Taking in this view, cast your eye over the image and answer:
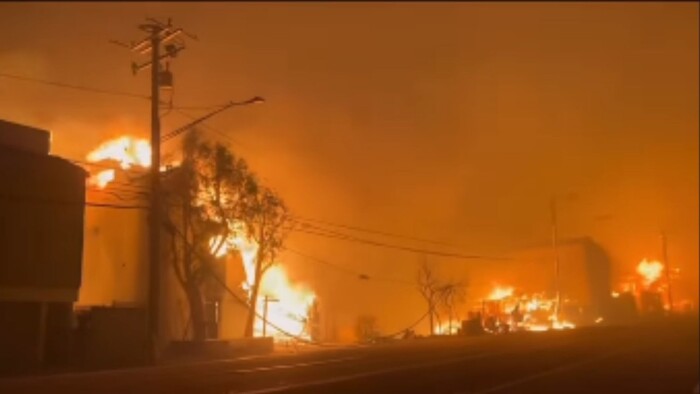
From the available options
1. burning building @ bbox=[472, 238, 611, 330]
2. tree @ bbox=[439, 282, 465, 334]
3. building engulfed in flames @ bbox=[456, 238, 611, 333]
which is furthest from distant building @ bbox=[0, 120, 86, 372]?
burning building @ bbox=[472, 238, 611, 330]

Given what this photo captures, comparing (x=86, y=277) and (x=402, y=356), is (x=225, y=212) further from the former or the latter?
(x=402, y=356)

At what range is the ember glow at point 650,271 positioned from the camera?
107 m

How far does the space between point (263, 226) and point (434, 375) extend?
23338mm

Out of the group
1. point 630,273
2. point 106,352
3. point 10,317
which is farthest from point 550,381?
point 630,273

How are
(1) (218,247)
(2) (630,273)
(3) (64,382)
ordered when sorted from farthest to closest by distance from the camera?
1. (2) (630,273)
2. (1) (218,247)
3. (3) (64,382)

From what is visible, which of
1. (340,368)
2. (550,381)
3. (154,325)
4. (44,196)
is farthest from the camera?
(44,196)

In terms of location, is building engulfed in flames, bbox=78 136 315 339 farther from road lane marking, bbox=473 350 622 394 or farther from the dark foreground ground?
road lane marking, bbox=473 350 622 394

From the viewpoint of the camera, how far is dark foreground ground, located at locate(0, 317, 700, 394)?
1880 centimetres

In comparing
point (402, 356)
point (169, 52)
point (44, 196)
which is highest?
point (169, 52)

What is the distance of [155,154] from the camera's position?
2970cm

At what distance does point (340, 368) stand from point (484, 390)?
25.0 feet

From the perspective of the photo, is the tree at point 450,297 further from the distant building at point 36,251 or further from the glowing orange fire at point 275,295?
the distant building at point 36,251

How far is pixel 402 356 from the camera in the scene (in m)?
30.6

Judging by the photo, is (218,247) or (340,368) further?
(218,247)
